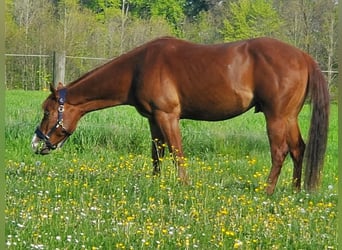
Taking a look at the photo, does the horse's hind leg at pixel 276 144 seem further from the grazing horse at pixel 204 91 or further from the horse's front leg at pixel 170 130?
the horse's front leg at pixel 170 130

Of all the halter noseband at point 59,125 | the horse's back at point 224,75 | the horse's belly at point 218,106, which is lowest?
the halter noseband at point 59,125

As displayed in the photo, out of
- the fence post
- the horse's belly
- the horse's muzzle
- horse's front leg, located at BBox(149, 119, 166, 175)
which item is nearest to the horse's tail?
the horse's belly

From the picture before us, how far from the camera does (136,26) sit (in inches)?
312

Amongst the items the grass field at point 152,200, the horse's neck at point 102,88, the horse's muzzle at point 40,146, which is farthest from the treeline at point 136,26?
the horse's muzzle at point 40,146

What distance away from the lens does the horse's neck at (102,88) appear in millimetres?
5602

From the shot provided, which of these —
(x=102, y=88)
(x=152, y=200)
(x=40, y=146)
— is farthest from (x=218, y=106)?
(x=40, y=146)

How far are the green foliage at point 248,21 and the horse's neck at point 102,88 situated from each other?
7.84ft

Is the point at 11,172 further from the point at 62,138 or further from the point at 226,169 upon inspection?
the point at 226,169

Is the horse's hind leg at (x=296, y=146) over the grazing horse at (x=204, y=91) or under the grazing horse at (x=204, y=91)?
under

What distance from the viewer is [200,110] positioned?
5.56 m

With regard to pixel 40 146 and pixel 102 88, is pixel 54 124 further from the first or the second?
pixel 102 88

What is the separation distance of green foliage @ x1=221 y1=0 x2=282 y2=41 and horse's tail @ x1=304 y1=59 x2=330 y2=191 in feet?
8.19

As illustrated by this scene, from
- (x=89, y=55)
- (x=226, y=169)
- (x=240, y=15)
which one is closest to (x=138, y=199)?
(x=226, y=169)

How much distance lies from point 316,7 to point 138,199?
557 cm
